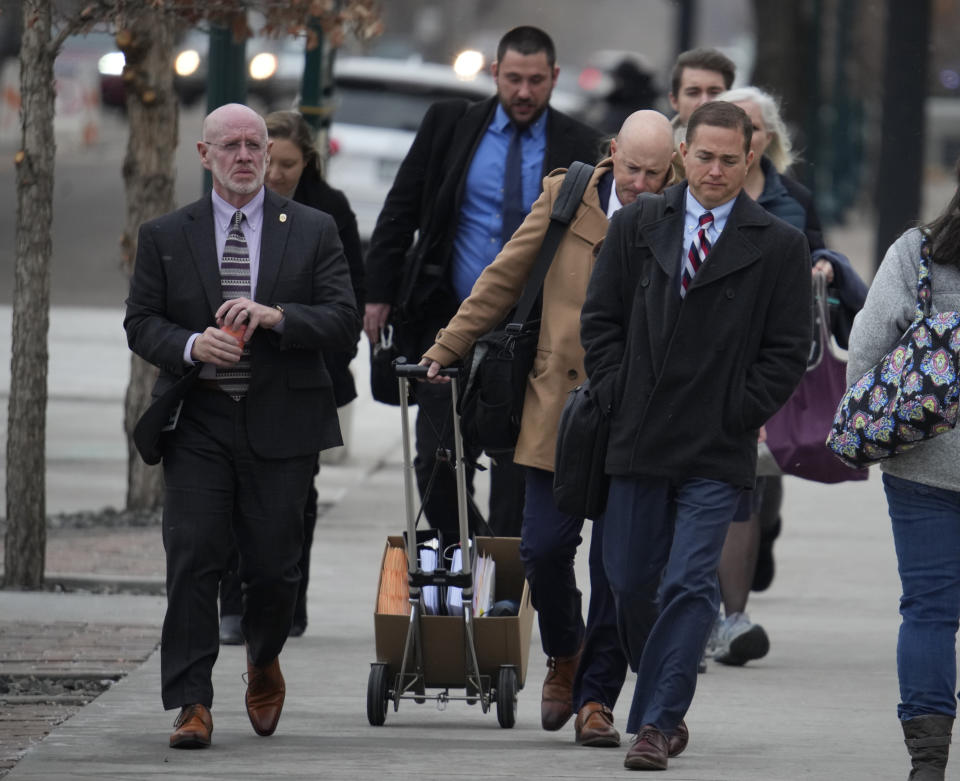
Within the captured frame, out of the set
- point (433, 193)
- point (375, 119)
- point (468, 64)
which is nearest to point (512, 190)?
point (433, 193)

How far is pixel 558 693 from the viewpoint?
251 inches

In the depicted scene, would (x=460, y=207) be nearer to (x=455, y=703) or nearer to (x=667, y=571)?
(x=455, y=703)

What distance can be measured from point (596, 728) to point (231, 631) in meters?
1.98

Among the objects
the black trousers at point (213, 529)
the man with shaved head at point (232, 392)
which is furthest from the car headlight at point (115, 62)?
the black trousers at point (213, 529)

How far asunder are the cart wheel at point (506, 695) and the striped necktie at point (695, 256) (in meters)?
1.30

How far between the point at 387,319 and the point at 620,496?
2.02 m

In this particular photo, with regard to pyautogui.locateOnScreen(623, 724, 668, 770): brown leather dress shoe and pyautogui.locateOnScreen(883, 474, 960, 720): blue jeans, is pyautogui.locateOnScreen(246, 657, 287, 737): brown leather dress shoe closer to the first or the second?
pyautogui.locateOnScreen(623, 724, 668, 770): brown leather dress shoe

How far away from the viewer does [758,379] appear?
566 cm

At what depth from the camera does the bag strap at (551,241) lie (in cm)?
620

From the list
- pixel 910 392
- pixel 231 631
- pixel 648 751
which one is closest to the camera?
pixel 910 392

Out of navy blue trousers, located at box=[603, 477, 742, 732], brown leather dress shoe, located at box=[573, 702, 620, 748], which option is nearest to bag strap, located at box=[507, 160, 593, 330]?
navy blue trousers, located at box=[603, 477, 742, 732]

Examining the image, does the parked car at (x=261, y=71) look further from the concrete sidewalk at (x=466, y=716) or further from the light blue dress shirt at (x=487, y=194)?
the concrete sidewalk at (x=466, y=716)

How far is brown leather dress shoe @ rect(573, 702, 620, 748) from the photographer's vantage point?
6.10 m

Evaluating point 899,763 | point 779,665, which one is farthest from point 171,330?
point 779,665
